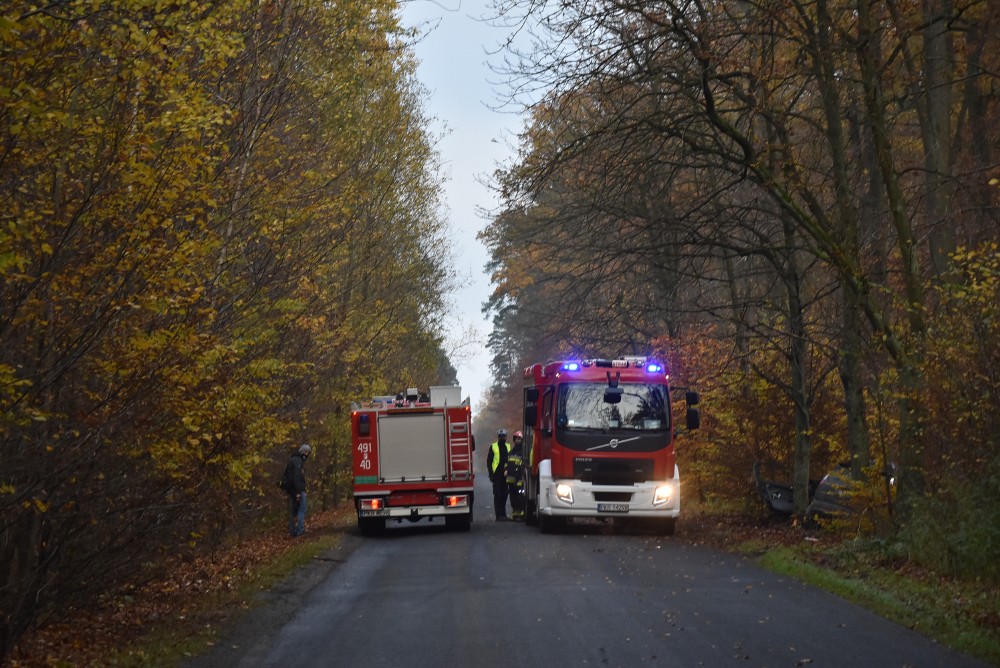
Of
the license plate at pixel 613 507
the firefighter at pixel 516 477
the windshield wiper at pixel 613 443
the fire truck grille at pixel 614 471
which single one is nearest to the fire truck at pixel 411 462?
the firefighter at pixel 516 477

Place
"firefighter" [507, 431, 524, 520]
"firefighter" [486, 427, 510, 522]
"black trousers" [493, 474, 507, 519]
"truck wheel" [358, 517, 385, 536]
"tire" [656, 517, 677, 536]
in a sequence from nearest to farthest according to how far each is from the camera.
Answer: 1. "tire" [656, 517, 677, 536]
2. "truck wheel" [358, 517, 385, 536]
3. "firefighter" [507, 431, 524, 520]
4. "firefighter" [486, 427, 510, 522]
5. "black trousers" [493, 474, 507, 519]

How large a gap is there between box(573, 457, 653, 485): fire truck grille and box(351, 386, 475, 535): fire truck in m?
3.30

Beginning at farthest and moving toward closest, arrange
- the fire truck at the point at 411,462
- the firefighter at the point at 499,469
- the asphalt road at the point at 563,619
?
the firefighter at the point at 499,469 < the fire truck at the point at 411,462 < the asphalt road at the point at 563,619

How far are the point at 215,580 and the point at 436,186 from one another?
74.4ft

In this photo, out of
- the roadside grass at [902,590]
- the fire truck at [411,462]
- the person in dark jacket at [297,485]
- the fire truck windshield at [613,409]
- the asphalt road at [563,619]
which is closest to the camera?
the asphalt road at [563,619]

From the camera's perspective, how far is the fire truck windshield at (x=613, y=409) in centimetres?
2334

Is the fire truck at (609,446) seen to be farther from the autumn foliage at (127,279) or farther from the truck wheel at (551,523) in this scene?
the autumn foliage at (127,279)

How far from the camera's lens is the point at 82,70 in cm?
1045

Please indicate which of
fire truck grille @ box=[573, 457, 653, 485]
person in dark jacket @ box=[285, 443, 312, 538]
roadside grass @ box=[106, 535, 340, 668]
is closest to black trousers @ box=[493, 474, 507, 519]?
→ person in dark jacket @ box=[285, 443, 312, 538]

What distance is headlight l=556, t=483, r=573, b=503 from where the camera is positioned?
23.2 meters

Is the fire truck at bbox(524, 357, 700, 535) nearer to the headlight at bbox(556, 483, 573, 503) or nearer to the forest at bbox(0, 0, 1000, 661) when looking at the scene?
the headlight at bbox(556, 483, 573, 503)

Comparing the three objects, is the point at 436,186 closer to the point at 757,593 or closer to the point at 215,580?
the point at 215,580

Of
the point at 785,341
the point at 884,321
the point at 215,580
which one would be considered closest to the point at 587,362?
the point at 785,341

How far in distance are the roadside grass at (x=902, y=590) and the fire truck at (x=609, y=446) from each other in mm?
4670
